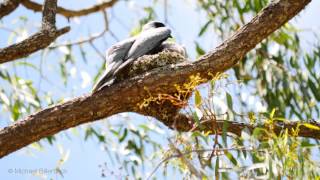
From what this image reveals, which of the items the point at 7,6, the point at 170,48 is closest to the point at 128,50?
the point at 170,48

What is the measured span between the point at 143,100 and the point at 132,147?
2.09 m

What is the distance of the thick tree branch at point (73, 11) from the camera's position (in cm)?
452

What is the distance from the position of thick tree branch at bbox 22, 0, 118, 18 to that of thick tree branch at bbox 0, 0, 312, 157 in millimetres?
1689

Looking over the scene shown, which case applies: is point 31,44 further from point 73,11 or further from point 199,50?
point 73,11

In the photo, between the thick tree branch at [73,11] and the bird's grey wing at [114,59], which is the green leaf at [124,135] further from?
the bird's grey wing at [114,59]

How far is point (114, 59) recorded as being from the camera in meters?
3.34

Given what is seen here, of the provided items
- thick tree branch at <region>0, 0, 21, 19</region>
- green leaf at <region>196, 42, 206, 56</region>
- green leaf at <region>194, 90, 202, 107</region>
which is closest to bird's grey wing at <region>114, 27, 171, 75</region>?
green leaf at <region>194, 90, 202, 107</region>

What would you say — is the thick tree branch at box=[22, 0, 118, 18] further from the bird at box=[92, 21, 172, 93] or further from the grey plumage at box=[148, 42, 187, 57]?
the grey plumage at box=[148, 42, 187, 57]

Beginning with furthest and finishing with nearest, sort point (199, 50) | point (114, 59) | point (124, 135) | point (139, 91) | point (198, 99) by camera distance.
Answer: point (124, 135) → point (199, 50) → point (114, 59) → point (139, 91) → point (198, 99)

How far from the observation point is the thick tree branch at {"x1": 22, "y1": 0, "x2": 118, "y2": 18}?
178 inches

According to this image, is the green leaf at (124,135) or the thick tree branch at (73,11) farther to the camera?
the green leaf at (124,135)

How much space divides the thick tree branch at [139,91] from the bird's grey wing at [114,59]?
0.07 meters

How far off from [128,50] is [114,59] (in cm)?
13

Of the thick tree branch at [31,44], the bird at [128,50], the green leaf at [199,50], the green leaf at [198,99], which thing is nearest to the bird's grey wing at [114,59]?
the bird at [128,50]
